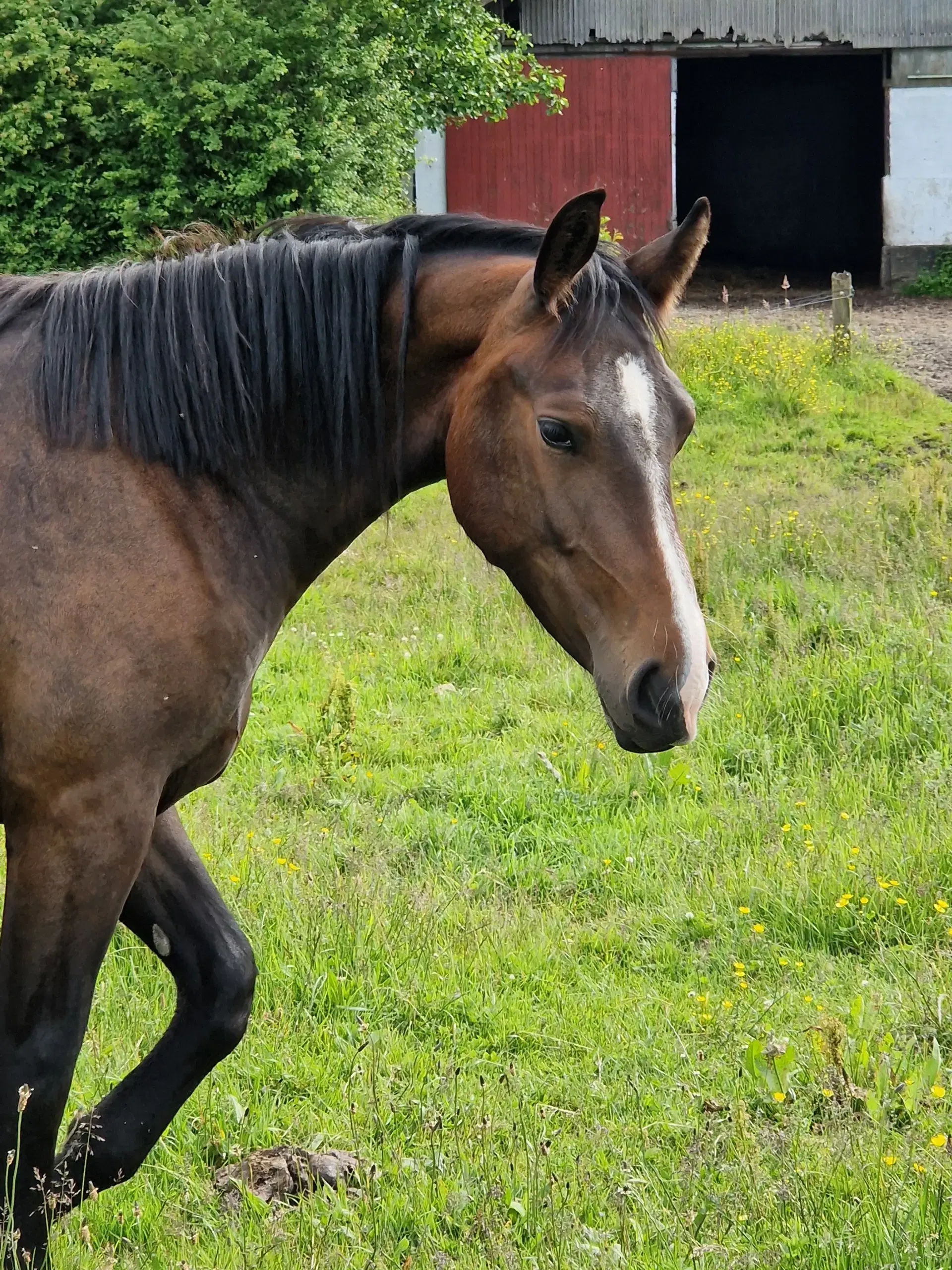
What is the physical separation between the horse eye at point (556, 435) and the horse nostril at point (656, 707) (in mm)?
447

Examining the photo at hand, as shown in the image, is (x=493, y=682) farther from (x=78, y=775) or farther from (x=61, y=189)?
(x=61, y=189)

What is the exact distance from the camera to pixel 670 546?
2475 mm

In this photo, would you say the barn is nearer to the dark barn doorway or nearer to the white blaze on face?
the dark barn doorway

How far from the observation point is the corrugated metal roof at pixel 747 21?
758 inches

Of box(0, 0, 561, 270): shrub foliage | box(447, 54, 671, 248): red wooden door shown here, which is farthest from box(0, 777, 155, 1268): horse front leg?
box(447, 54, 671, 248): red wooden door

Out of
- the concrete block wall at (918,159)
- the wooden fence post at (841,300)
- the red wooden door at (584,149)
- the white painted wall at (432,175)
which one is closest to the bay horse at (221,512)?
the wooden fence post at (841,300)

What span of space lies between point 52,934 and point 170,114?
10.0 meters

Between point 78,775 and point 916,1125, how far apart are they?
208cm

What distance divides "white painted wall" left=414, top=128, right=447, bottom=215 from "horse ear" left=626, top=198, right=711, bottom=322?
16.8m

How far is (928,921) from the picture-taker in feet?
13.8

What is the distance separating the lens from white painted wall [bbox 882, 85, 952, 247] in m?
19.7

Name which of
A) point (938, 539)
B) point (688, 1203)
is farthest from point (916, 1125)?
point (938, 539)

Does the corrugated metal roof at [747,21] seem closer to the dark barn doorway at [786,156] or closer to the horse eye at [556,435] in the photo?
the dark barn doorway at [786,156]

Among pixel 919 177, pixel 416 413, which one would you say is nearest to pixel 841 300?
pixel 919 177
